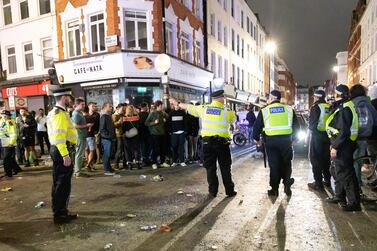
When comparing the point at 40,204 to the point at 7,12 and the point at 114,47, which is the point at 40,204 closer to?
the point at 114,47

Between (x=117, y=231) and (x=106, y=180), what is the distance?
3.74 meters

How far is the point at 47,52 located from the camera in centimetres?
1812

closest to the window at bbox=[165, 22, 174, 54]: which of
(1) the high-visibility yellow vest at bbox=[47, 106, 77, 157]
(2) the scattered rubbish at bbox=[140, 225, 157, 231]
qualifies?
(1) the high-visibility yellow vest at bbox=[47, 106, 77, 157]

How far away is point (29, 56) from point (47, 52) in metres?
1.67

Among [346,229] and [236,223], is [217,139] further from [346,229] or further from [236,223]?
[346,229]

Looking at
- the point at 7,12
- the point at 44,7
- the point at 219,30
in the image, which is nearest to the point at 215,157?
the point at 44,7

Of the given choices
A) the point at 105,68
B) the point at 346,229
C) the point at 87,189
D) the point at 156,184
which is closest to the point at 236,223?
the point at 346,229

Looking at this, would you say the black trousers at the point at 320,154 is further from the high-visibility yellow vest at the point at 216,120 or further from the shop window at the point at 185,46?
the shop window at the point at 185,46

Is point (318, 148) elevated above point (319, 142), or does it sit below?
below

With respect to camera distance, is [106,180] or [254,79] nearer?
[106,180]

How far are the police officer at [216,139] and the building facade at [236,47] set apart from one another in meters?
17.5

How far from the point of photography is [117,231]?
476cm

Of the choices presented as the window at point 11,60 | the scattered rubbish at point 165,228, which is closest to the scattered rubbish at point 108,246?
the scattered rubbish at point 165,228

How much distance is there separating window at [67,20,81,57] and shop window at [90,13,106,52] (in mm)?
1004
